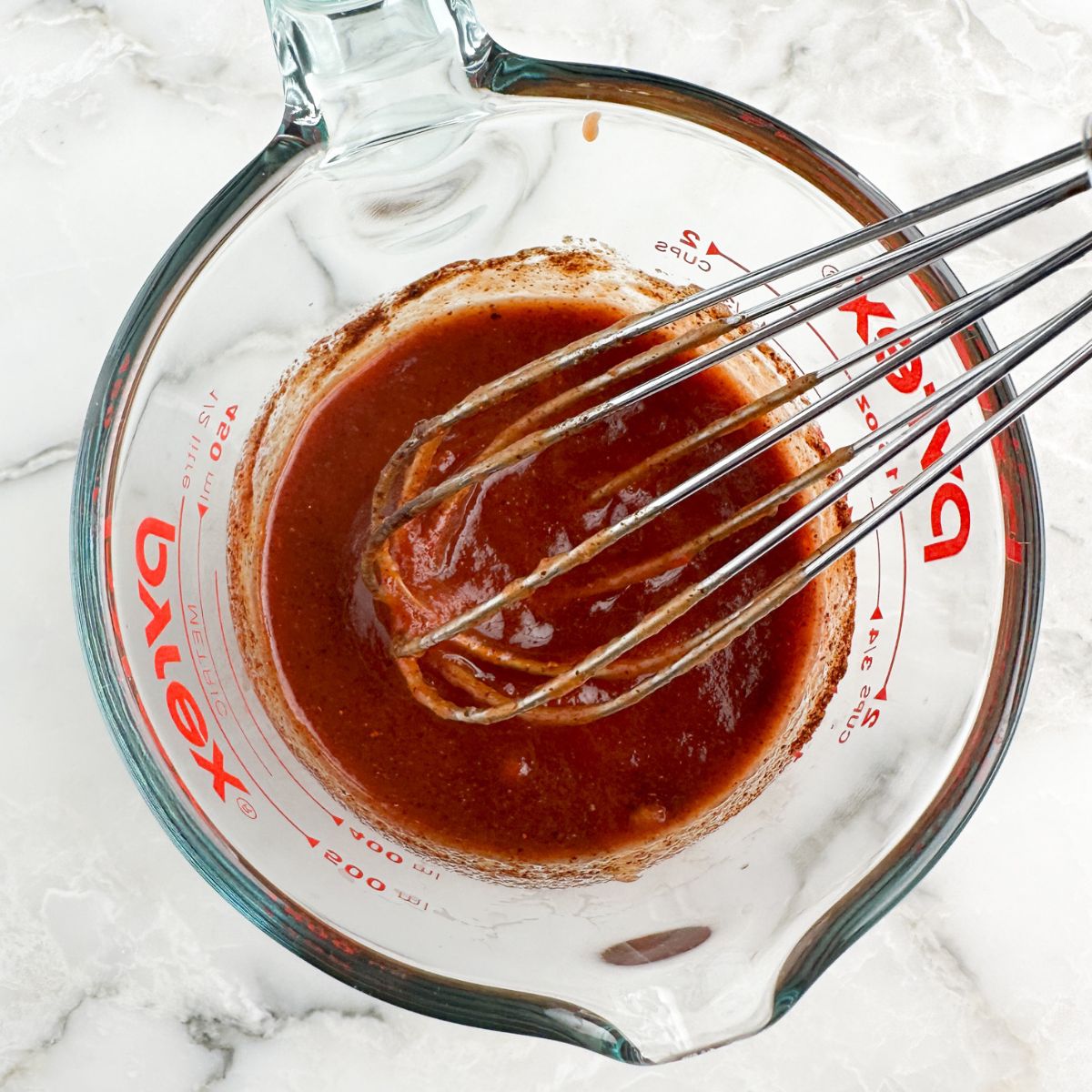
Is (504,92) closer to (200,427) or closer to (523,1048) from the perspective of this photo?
(200,427)

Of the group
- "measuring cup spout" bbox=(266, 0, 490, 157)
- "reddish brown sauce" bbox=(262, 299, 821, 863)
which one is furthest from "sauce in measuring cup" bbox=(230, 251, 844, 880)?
"measuring cup spout" bbox=(266, 0, 490, 157)

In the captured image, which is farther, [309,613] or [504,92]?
[309,613]

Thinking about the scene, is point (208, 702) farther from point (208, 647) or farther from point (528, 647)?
point (528, 647)

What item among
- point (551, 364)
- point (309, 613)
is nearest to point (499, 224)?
point (551, 364)

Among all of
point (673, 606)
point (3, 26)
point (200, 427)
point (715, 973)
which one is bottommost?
point (715, 973)

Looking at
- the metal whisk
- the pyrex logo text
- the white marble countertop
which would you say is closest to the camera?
the metal whisk

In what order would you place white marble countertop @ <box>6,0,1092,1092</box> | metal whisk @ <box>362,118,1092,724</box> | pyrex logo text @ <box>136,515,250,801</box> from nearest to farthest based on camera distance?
metal whisk @ <box>362,118,1092,724</box> < pyrex logo text @ <box>136,515,250,801</box> < white marble countertop @ <box>6,0,1092,1092</box>

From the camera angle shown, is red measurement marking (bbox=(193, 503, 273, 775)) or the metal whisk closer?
the metal whisk

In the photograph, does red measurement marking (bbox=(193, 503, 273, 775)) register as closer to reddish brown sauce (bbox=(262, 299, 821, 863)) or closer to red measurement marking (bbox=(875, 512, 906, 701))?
reddish brown sauce (bbox=(262, 299, 821, 863))
